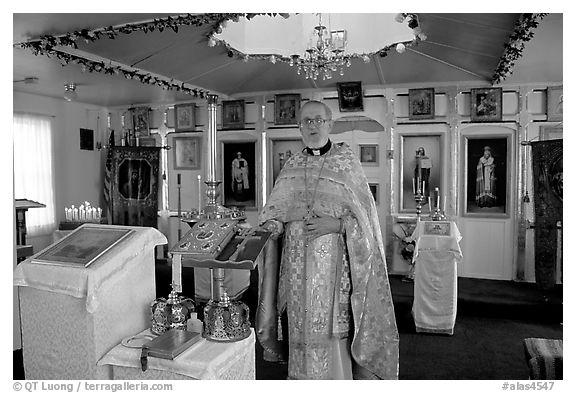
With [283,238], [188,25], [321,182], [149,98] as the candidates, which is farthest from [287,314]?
[149,98]

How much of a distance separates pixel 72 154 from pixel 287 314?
22.1 feet

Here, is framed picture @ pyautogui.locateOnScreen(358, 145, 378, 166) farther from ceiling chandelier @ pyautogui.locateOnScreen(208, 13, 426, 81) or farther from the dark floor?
the dark floor

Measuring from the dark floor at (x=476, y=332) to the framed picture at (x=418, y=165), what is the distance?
4.58 feet

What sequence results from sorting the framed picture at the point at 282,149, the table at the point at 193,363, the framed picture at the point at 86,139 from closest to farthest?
1. the table at the point at 193,363
2. the framed picture at the point at 282,149
3. the framed picture at the point at 86,139

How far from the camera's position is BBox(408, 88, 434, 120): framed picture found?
7.55m

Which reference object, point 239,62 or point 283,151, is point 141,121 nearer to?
point 283,151

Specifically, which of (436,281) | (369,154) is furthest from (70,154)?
(436,281)

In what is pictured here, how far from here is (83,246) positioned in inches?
96.5

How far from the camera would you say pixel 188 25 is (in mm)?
4914

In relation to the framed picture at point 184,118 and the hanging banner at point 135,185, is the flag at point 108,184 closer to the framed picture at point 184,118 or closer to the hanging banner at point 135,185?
the hanging banner at point 135,185

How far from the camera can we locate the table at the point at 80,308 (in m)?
2.25

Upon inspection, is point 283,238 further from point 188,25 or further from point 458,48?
point 458,48

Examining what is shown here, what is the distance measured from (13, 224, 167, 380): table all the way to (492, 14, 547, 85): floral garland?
12.0 ft

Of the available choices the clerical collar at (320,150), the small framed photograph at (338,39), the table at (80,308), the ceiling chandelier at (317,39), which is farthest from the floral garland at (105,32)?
the table at (80,308)
